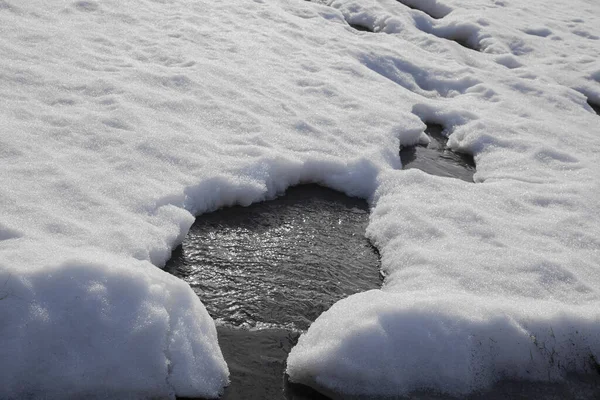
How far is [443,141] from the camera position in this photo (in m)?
8.20

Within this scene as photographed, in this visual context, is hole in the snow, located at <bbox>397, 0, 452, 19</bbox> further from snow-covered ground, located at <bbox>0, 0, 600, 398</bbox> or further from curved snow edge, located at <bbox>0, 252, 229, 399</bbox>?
curved snow edge, located at <bbox>0, 252, 229, 399</bbox>

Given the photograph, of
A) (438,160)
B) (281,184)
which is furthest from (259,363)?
(438,160)

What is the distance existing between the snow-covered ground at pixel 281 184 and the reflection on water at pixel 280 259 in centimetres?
19

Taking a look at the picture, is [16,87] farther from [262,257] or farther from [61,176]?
[262,257]

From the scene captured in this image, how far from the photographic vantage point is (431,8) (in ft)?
44.8

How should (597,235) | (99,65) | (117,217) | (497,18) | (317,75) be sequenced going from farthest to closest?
(497,18) < (317,75) < (99,65) < (597,235) < (117,217)

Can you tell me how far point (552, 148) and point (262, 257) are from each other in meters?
4.48

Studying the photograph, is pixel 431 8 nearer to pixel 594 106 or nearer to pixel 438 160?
pixel 594 106

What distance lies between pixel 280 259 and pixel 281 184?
1.17 metres

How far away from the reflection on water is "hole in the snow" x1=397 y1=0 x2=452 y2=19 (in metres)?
8.35

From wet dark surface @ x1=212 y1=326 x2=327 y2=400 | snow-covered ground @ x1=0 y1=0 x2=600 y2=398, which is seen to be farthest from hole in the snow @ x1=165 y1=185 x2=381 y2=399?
snow-covered ground @ x1=0 y1=0 x2=600 y2=398

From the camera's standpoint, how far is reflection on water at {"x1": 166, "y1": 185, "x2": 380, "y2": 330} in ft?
15.6

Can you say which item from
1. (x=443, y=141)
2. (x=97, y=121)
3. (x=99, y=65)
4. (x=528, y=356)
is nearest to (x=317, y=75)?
(x=443, y=141)

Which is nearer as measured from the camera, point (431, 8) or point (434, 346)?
point (434, 346)
